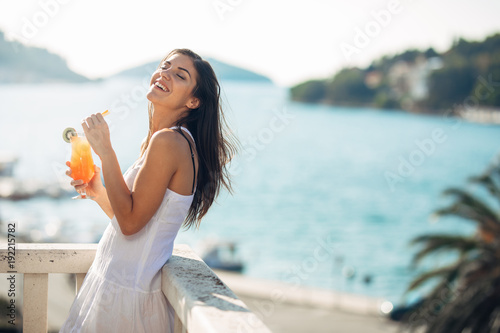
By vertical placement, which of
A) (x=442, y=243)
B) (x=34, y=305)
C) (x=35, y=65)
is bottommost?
(x=35, y=65)

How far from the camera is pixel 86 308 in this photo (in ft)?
6.55

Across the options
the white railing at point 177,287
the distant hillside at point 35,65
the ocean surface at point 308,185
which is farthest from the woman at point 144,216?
the distant hillside at point 35,65

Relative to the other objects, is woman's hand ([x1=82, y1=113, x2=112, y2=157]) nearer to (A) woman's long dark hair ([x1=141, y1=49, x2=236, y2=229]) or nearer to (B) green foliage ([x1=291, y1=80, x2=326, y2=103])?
(A) woman's long dark hair ([x1=141, y1=49, x2=236, y2=229])

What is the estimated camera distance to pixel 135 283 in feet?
6.38

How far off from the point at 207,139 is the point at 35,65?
50.0m

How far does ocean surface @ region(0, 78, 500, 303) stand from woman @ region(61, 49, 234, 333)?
4327 mm

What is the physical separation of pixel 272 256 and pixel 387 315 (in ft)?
71.8

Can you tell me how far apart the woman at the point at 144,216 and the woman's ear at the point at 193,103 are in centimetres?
5

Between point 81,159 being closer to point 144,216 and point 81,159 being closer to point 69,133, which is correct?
point 69,133

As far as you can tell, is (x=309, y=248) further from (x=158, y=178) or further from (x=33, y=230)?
(x=158, y=178)

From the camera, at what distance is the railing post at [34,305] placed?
222cm

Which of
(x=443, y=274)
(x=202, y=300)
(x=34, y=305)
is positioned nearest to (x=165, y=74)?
(x=202, y=300)

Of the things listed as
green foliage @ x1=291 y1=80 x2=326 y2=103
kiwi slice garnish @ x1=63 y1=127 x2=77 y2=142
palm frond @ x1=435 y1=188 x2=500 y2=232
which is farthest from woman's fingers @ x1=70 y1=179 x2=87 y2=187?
green foliage @ x1=291 y1=80 x2=326 y2=103

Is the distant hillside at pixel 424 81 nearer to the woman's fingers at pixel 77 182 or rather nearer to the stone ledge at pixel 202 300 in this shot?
the woman's fingers at pixel 77 182
